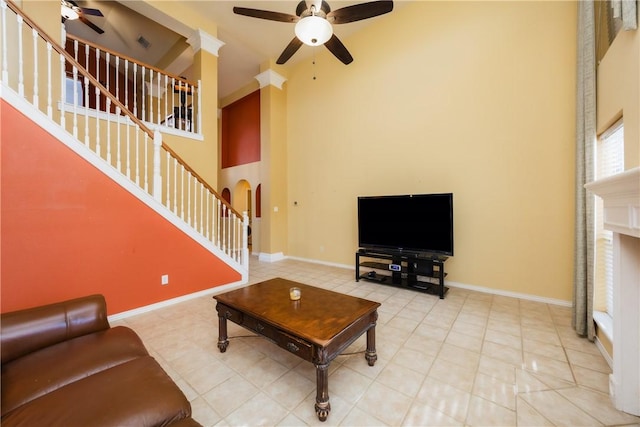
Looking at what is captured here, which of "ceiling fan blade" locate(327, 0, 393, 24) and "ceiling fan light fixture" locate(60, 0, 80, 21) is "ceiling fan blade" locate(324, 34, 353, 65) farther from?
"ceiling fan light fixture" locate(60, 0, 80, 21)

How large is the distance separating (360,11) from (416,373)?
3.54 meters

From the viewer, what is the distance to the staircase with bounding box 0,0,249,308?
250 cm

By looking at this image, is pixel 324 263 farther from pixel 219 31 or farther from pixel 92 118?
pixel 219 31

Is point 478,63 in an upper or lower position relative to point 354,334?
upper

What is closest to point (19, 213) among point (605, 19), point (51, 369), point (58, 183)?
point (58, 183)

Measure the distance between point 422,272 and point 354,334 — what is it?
2254 millimetres

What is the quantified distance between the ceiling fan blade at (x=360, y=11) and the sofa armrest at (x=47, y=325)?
3485 mm

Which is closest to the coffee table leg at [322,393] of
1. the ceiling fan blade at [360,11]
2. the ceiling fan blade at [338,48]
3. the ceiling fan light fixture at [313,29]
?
the ceiling fan light fixture at [313,29]

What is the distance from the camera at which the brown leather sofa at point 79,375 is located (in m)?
1.00

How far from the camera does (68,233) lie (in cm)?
257

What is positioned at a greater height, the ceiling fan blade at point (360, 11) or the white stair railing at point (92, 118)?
the ceiling fan blade at point (360, 11)

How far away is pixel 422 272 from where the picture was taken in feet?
12.1

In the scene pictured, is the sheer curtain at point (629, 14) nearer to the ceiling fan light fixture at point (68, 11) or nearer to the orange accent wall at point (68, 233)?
the orange accent wall at point (68, 233)

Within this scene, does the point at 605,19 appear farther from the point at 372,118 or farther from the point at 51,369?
the point at 51,369
